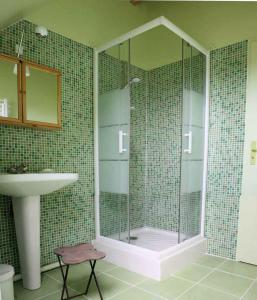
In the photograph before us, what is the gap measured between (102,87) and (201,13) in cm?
145

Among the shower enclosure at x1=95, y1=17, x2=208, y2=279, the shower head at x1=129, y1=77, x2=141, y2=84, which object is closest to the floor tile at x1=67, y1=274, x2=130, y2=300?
the shower enclosure at x1=95, y1=17, x2=208, y2=279

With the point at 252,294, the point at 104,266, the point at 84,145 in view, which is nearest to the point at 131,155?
the point at 84,145

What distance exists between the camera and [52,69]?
2.38m

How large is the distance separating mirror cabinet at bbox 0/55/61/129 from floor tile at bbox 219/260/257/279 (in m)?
2.14

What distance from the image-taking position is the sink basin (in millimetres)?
1696

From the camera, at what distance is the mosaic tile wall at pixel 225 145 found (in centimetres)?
262

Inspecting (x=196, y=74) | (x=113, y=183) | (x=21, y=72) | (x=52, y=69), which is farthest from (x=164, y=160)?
(x=21, y=72)

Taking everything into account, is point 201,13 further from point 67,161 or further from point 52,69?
point 67,161

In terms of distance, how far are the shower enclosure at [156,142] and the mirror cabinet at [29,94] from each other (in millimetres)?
562

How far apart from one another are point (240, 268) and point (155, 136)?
5.91 feet

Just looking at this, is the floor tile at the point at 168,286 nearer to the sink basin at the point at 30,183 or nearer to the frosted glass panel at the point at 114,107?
the sink basin at the point at 30,183

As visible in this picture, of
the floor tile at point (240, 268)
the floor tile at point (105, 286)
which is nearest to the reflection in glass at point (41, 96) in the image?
the floor tile at point (105, 286)

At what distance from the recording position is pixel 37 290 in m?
2.02

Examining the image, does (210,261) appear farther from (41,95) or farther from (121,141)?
(41,95)
